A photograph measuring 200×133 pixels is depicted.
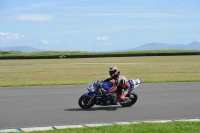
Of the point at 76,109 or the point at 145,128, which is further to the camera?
the point at 76,109

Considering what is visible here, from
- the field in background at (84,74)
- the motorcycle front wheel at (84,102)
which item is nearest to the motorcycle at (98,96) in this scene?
the motorcycle front wheel at (84,102)

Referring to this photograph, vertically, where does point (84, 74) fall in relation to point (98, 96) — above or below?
below

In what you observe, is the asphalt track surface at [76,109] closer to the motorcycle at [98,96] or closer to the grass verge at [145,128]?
Result: the motorcycle at [98,96]

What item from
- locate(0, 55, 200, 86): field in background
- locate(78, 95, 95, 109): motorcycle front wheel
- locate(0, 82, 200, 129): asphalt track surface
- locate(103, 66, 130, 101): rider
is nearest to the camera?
locate(0, 82, 200, 129): asphalt track surface

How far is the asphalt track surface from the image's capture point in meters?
10.9

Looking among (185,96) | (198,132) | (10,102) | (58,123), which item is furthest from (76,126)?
(185,96)

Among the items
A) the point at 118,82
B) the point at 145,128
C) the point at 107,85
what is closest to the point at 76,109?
the point at 107,85

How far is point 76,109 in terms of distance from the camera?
12.9 m

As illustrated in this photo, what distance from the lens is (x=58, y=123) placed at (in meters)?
10.5

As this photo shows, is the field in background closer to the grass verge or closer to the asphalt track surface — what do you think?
the asphalt track surface

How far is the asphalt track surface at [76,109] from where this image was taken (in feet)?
35.9

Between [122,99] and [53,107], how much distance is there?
2.34 metres

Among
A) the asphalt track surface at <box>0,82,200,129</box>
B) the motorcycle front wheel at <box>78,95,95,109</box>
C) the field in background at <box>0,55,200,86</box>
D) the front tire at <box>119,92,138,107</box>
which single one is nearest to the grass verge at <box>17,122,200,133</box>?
the asphalt track surface at <box>0,82,200,129</box>

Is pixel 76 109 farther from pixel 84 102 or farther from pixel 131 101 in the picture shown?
pixel 131 101
